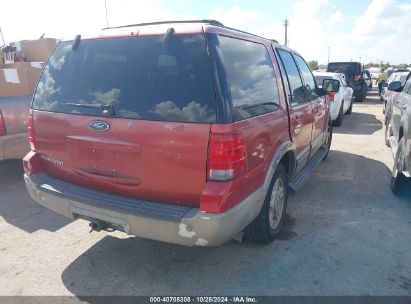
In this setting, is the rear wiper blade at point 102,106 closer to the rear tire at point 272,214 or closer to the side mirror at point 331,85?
the rear tire at point 272,214

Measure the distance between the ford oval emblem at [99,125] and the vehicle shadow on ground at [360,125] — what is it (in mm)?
8501

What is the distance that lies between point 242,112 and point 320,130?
10.5 feet

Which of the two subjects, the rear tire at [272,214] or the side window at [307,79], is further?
the side window at [307,79]

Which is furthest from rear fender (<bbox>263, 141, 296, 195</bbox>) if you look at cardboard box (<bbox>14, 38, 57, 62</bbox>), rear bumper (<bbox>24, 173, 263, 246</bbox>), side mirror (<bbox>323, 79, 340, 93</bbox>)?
cardboard box (<bbox>14, 38, 57, 62</bbox>)

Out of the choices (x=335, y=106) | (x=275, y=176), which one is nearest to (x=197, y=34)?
(x=275, y=176)

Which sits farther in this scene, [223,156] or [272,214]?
[272,214]

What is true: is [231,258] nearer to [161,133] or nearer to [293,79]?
[161,133]

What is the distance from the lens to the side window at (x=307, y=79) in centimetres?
484

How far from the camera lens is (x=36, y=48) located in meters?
7.68

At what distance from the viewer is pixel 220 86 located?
2531 millimetres

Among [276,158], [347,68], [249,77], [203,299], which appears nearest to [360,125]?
[347,68]

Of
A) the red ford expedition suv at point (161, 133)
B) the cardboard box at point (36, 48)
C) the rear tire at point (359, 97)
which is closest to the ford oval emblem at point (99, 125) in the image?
the red ford expedition suv at point (161, 133)

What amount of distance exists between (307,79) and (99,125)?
10.8 ft

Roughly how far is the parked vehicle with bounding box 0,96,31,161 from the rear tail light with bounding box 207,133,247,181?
12.8 ft
